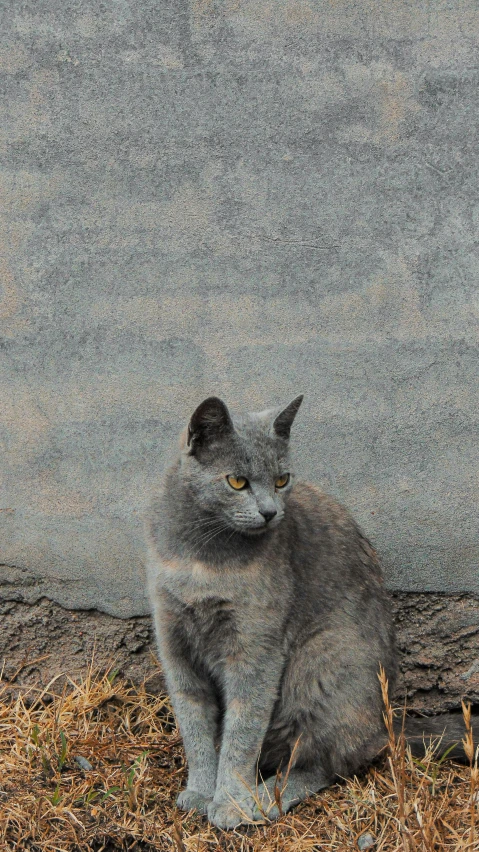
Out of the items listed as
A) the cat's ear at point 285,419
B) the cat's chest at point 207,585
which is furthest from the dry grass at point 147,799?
the cat's ear at point 285,419

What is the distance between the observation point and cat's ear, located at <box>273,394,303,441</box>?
2951 mm

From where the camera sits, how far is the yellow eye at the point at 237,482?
2.85 m

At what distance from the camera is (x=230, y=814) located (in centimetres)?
291

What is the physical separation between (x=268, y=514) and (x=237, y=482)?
0.15 meters

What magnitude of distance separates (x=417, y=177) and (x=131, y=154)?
3.64 ft

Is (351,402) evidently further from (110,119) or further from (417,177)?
(110,119)

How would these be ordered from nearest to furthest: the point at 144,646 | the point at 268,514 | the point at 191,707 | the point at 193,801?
1. the point at 268,514
2. the point at 193,801
3. the point at 191,707
4. the point at 144,646

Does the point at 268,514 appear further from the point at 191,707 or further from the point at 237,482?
the point at 191,707

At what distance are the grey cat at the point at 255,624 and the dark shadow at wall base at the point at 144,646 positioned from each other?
363 mm

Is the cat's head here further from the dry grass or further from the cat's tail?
the cat's tail

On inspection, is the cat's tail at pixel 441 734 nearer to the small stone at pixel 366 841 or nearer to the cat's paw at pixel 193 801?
the small stone at pixel 366 841

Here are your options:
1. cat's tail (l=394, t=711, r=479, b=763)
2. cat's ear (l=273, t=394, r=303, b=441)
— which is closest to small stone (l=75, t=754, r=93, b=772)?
cat's tail (l=394, t=711, r=479, b=763)

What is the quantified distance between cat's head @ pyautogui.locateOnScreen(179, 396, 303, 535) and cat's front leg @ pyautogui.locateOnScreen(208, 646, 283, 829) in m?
0.46

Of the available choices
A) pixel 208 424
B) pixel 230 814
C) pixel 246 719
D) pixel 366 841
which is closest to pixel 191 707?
pixel 246 719
